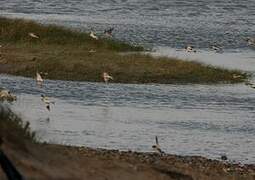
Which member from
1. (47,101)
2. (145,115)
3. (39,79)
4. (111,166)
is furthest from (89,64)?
(111,166)

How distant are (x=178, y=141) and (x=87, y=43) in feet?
64.8

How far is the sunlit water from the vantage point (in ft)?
70.4

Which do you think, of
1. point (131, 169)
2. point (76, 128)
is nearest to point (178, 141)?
point (76, 128)

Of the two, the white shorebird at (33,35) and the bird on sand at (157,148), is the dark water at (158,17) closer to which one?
the white shorebird at (33,35)

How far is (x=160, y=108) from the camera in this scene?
27.3 meters

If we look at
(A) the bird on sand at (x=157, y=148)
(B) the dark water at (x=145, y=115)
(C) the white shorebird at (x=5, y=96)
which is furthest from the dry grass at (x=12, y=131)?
(C) the white shorebird at (x=5, y=96)

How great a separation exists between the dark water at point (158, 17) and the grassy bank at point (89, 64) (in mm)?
7841

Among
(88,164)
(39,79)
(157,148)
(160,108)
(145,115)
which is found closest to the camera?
(88,164)

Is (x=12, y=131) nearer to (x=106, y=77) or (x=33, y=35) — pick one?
(x=106, y=77)

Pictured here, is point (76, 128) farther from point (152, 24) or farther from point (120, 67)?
point (152, 24)

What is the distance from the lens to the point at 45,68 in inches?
1347

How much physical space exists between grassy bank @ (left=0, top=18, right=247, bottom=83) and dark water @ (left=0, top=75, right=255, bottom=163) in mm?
1190

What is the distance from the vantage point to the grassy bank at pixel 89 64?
111ft

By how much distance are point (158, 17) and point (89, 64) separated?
2612 centimetres
